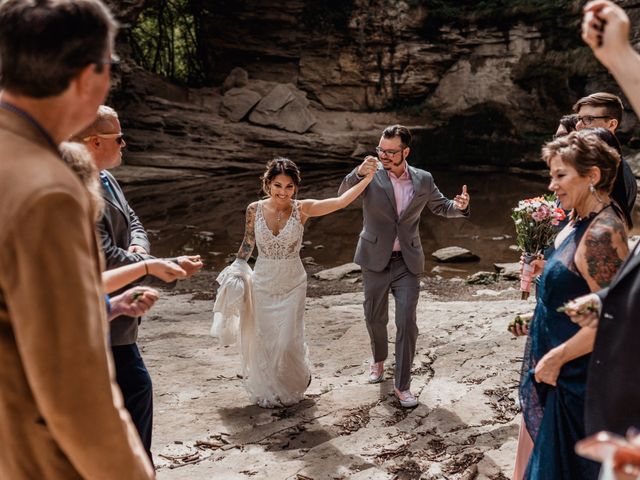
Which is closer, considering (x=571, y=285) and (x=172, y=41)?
(x=571, y=285)

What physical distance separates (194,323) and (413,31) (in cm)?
2095

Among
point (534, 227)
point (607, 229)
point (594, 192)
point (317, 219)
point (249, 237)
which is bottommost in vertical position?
point (317, 219)

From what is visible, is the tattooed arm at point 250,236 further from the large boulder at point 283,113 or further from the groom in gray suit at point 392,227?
the large boulder at point 283,113

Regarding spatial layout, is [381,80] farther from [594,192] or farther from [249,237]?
[594,192]

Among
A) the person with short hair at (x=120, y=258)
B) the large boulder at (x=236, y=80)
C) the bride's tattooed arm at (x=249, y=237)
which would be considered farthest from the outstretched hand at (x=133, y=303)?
the large boulder at (x=236, y=80)

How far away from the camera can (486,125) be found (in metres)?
24.2

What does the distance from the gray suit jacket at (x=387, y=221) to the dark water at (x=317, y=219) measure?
5.85m

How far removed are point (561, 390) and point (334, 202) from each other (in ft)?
9.22

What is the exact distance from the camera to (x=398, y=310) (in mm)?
5617

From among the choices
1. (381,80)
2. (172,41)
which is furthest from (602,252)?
(172,41)

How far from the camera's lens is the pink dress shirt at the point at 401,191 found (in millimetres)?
5785

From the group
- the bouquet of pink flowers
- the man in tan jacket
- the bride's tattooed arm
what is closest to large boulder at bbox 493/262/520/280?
the bride's tattooed arm

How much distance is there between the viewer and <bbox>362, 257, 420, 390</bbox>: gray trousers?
5488 millimetres

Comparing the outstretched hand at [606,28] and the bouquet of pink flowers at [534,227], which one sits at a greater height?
the outstretched hand at [606,28]
